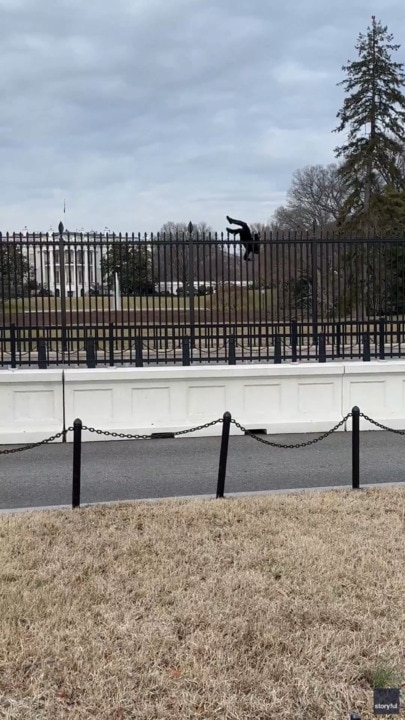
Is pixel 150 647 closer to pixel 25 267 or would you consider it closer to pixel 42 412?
pixel 42 412


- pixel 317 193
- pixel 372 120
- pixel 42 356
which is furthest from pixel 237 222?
pixel 317 193

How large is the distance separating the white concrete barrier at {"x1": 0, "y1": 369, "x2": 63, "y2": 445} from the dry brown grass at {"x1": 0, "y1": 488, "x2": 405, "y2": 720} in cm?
383

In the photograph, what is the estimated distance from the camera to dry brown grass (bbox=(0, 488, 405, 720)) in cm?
332

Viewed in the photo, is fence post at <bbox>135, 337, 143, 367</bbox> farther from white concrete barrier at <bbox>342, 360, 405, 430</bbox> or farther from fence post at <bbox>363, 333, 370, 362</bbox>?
fence post at <bbox>363, 333, 370, 362</bbox>

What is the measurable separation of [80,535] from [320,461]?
13.1 feet

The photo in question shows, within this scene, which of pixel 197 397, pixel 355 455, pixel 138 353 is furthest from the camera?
pixel 138 353

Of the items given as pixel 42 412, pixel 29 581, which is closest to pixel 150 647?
pixel 29 581

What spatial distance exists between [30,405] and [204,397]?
268 cm

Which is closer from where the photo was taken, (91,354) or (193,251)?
(91,354)

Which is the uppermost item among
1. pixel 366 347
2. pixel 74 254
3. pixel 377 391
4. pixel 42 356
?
pixel 74 254

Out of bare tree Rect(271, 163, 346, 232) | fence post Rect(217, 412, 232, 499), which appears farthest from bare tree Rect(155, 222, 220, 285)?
bare tree Rect(271, 163, 346, 232)

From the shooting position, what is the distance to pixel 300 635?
3.92m

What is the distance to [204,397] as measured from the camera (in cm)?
1038

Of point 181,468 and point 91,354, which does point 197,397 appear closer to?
point 91,354
